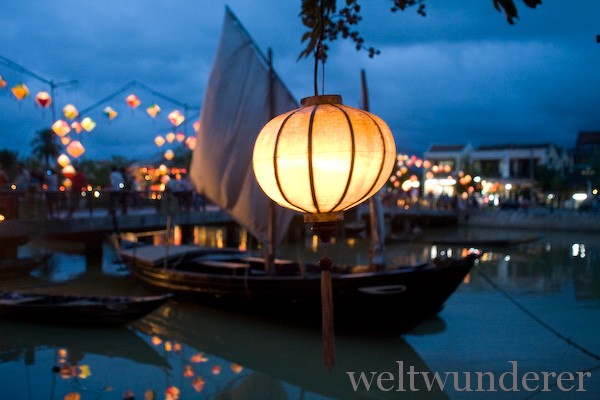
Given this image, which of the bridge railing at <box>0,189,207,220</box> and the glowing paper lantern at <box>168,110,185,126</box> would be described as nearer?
the bridge railing at <box>0,189,207,220</box>

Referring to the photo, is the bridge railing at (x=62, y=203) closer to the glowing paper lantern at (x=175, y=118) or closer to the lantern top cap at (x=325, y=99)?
the glowing paper lantern at (x=175, y=118)

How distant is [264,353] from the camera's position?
24.7ft

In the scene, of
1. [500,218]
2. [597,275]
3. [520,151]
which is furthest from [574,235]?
[520,151]

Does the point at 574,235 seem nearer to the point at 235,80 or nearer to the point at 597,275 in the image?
the point at 597,275

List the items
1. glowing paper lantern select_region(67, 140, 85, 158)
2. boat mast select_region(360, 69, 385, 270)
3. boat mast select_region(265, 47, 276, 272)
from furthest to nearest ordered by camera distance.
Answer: glowing paper lantern select_region(67, 140, 85, 158) < boat mast select_region(360, 69, 385, 270) < boat mast select_region(265, 47, 276, 272)

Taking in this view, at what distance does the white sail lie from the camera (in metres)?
8.89

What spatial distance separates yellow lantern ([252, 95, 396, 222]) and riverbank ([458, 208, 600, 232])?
1015 inches

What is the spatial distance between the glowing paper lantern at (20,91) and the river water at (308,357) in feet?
20.2

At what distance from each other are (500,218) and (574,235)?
394 cm

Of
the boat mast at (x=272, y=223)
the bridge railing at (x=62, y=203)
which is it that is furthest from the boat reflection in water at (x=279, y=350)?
the bridge railing at (x=62, y=203)

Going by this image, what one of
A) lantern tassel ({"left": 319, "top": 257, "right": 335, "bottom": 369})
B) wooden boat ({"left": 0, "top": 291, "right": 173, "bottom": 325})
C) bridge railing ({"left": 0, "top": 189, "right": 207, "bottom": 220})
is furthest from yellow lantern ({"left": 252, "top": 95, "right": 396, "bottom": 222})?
bridge railing ({"left": 0, "top": 189, "right": 207, "bottom": 220})

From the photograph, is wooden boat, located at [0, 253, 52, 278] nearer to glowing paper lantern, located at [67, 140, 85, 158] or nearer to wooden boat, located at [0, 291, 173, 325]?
glowing paper lantern, located at [67, 140, 85, 158]

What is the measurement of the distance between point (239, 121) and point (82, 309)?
4125 mm

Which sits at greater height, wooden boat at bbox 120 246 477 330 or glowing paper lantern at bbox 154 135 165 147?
glowing paper lantern at bbox 154 135 165 147
